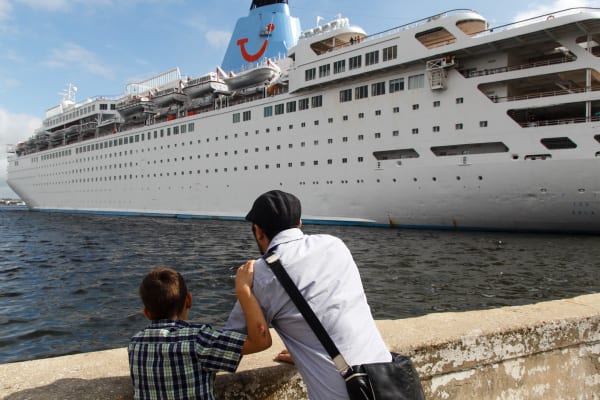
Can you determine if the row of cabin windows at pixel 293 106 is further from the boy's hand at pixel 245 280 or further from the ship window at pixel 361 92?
the boy's hand at pixel 245 280

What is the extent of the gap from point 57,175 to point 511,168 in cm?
4541

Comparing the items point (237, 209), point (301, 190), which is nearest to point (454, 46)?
point (301, 190)

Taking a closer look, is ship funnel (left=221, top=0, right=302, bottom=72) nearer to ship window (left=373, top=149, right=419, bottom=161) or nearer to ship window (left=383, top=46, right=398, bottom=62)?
ship window (left=383, top=46, right=398, bottom=62)

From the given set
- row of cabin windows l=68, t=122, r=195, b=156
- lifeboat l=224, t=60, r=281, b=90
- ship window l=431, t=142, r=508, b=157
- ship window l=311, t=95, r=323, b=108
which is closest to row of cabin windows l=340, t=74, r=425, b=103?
ship window l=311, t=95, r=323, b=108

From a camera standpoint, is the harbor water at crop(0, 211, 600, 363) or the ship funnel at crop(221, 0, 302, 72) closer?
the harbor water at crop(0, 211, 600, 363)

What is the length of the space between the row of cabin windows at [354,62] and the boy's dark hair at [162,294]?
72.3ft

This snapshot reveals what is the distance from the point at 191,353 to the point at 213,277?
860cm

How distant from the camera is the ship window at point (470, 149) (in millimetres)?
18594

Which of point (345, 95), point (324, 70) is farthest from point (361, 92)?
point (324, 70)

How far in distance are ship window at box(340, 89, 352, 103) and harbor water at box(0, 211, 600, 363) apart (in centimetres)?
924

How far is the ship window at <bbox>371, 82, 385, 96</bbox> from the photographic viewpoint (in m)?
22.5

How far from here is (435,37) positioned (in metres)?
21.9

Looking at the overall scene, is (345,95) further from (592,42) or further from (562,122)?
(592,42)

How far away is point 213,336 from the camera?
1689mm
